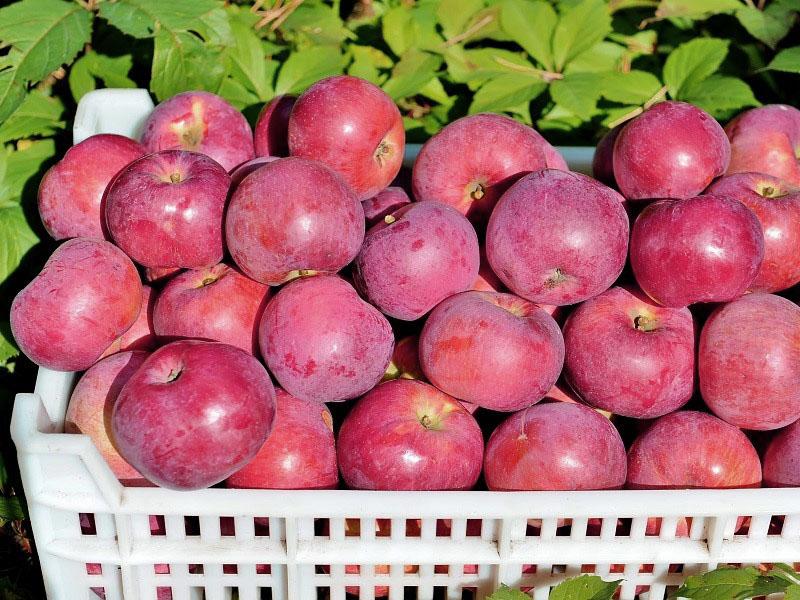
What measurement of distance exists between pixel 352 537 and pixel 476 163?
2.44ft

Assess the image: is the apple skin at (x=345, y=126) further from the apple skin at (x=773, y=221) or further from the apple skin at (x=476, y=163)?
the apple skin at (x=773, y=221)

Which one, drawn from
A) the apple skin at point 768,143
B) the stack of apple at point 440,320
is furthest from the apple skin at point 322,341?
the apple skin at point 768,143

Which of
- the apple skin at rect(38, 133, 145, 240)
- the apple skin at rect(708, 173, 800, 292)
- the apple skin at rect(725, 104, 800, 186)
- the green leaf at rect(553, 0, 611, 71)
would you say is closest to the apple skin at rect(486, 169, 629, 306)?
the apple skin at rect(708, 173, 800, 292)

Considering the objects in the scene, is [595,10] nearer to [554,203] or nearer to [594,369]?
[554,203]

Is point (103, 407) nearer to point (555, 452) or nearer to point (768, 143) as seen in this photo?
point (555, 452)

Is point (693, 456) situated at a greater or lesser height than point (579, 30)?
lesser

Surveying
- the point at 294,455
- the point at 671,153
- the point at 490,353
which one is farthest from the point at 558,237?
the point at 294,455

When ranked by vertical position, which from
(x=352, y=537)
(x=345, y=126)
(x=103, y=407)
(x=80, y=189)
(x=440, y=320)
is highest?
(x=345, y=126)

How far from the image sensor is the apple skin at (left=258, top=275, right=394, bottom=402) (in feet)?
4.62

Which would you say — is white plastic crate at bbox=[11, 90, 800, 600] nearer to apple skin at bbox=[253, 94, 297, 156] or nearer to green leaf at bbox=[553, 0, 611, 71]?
apple skin at bbox=[253, 94, 297, 156]

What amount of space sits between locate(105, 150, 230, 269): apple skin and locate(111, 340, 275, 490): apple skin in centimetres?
25

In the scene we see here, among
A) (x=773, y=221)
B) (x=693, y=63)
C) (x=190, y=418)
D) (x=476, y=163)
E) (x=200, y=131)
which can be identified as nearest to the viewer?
(x=190, y=418)

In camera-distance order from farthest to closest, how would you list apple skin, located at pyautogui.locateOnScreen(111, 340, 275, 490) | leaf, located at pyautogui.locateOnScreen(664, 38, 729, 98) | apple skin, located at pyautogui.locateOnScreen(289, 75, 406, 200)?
leaf, located at pyautogui.locateOnScreen(664, 38, 729, 98)
apple skin, located at pyautogui.locateOnScreen(289, 75, 406, 200)
apple skin, located at pyautogui.locateOnScreen(111, 340, 275, 490)

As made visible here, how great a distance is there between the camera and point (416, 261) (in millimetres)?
1461
